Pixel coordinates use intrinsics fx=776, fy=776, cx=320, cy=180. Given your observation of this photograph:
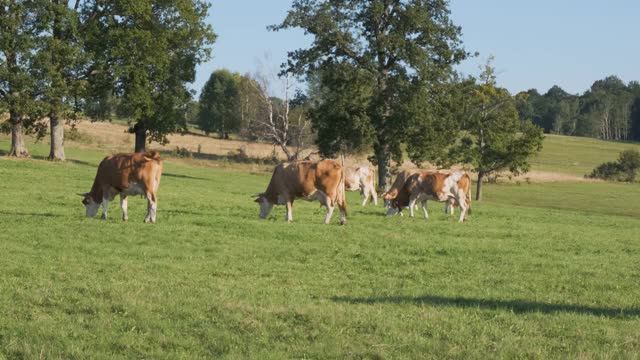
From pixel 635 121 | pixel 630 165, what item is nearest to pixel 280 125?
pixel 630 165

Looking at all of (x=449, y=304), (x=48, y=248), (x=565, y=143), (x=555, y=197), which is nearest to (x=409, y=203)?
(x=48, y=248)

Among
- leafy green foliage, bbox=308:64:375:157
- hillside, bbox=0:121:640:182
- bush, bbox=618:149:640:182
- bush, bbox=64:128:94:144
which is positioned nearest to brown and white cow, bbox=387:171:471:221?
leafy green foliage, bbox=308:64:375:157

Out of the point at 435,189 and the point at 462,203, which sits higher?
the point at 435,189

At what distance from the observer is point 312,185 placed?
22.5 metres

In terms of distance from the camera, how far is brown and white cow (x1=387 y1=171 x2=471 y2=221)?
26203mm

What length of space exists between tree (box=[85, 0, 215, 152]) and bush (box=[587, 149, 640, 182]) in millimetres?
54032

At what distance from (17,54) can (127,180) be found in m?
27.3

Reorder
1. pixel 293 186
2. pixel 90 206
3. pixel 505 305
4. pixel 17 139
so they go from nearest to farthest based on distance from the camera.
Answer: pixel 505 305
pixel 90 206
pixel 293 186
pixel 17 139

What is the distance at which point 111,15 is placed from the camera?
47.6 m

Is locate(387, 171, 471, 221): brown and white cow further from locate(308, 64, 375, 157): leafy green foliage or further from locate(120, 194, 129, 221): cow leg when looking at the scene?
locate(308, 64, 375, 157): leafy green foliage

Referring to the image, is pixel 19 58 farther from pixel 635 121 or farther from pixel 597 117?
pixel 597 117

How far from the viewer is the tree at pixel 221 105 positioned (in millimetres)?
115750

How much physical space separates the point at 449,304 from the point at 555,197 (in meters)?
52.6

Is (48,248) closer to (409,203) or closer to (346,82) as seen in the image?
(409,203)
